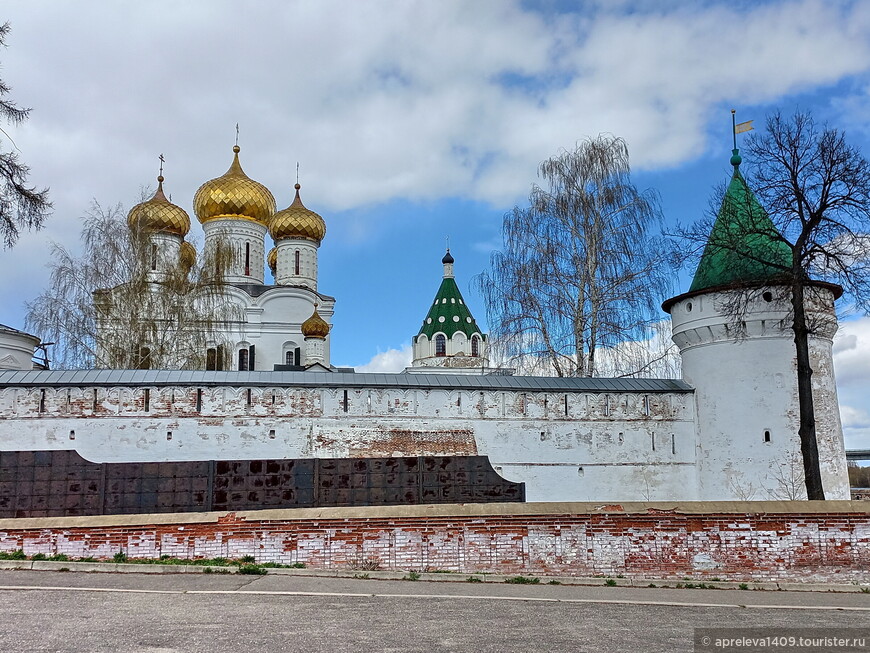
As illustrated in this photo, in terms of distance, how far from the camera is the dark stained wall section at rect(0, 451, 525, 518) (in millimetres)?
11602

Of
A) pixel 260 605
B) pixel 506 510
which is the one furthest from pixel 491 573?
pixel 260 605

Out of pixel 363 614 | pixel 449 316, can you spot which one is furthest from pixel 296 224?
pixel 363 614

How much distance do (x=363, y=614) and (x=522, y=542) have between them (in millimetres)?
2947

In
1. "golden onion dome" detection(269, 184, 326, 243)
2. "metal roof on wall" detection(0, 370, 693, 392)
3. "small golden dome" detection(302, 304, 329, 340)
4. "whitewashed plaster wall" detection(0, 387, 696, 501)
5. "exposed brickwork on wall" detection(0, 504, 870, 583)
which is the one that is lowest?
"exposed brickwork on wall" detection(0, 504, 870, 583)

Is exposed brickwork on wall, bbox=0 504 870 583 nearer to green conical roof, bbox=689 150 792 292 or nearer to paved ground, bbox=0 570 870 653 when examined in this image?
paved ground, bbox=0 570 870 653

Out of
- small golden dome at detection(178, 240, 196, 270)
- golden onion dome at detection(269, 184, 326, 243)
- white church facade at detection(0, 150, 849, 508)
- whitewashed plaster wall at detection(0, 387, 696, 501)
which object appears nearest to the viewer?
whitewashed plaster wall at detection(0, 387, 696, 501)

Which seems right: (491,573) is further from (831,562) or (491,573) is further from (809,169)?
(809,169)

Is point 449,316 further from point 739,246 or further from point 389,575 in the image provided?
point 389,575

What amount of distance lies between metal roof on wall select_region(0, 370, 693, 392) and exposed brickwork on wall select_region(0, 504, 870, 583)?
5.40 meters

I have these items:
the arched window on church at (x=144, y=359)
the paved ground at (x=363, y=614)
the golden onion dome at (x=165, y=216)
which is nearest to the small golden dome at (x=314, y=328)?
the golden onion dome at (x=165, y=216)

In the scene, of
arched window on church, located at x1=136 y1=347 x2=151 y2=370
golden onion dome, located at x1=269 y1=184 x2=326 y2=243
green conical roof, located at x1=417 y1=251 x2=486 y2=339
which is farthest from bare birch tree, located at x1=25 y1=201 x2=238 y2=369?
green conical roof, located at x1=417 y1=251 x2=486 y2=339

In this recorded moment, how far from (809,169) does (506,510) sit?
25.8ft

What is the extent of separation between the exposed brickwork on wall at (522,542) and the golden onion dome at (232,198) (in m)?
22.9

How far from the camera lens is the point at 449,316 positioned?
42719 mm
